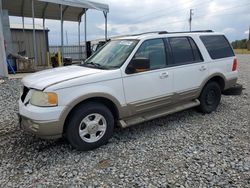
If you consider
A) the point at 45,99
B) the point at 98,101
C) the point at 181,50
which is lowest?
the point at 98,101

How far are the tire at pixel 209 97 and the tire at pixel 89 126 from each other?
2479 millimetres

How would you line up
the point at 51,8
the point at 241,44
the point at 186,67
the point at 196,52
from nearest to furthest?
the point at 186,67 → the point at 196,52 → the point at 51,8 → the point at 241,44

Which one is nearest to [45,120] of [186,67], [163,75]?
[163,75]

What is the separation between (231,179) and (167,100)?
196 centimetres

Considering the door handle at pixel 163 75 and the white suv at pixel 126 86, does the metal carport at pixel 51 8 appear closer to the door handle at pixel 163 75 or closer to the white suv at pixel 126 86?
the white suv at pixel 126 86

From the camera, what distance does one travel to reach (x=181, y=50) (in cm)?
481

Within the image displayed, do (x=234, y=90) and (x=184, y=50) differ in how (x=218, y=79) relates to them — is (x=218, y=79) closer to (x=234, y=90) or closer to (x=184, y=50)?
(x=234, y=90)

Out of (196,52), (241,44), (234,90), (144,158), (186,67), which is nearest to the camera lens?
(144,158)

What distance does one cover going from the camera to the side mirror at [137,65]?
3970 mm

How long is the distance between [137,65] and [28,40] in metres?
15.5

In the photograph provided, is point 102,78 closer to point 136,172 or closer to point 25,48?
point 136,172

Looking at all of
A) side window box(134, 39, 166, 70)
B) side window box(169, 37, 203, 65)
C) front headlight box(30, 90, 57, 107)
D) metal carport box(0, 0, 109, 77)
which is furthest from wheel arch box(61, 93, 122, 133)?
metal carport box(0, 0, 109, 77)

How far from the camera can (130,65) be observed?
4.02 metres

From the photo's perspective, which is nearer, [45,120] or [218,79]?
[45,120]
